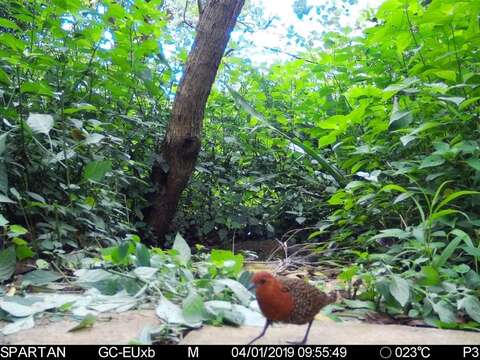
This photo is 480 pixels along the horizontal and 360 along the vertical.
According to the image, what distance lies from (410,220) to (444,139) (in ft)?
1.74

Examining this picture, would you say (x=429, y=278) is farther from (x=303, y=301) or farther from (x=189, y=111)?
(x=189, y=111)

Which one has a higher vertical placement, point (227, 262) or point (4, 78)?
point (4, 78)

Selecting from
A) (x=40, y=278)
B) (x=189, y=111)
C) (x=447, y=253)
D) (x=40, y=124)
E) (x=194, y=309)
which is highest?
(x=189, y=111)

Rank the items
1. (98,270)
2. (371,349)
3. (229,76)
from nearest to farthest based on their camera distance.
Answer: (371,349) → (98,270) → (229,76)

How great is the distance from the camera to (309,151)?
3.78 m

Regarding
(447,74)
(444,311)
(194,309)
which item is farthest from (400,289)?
(447,74)

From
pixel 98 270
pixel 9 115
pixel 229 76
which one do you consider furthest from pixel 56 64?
pixel 229 76

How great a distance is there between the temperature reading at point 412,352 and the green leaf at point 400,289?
1.33 feet

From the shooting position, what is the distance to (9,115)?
2719mm

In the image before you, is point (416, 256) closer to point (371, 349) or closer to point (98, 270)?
point (371, 349)

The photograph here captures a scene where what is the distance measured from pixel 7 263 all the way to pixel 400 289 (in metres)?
Answer: 1.80

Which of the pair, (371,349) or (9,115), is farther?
(9,115)
